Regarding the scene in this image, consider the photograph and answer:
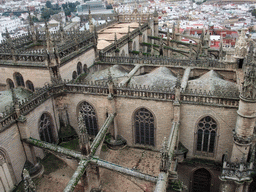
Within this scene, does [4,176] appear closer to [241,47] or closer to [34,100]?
[34,100]

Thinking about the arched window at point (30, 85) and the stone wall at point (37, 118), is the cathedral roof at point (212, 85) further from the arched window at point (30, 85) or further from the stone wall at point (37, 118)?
the arched window at point (30, 85)

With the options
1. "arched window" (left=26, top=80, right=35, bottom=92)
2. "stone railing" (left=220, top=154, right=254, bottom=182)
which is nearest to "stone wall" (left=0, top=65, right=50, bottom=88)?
"arched window" (left=26, top=80, right=35, bottom=92)

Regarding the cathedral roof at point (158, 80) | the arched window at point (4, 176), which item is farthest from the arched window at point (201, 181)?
the arched window at point (4, 176)

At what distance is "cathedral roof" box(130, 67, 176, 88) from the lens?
26266 mm

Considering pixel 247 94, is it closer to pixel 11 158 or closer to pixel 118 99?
pixel 118 99

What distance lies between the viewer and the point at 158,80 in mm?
26938

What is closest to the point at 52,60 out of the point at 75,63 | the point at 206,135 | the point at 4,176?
the point at 75,63

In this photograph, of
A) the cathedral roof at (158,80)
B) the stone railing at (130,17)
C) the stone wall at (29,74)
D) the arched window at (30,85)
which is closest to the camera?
the stone wall at (29,74)

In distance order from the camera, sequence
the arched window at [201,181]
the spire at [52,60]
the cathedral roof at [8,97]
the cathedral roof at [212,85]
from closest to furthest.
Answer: the cathedral roof at [8,97] < the spire at [52,60] < the cathedral roof at [212,85] < the arched window at [201,181]

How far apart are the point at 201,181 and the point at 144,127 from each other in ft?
27.5

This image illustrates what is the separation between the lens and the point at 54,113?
26109 millimetres

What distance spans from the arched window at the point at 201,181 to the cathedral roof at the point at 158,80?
9.50 metres

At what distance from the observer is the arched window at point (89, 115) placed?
2644 centimetres

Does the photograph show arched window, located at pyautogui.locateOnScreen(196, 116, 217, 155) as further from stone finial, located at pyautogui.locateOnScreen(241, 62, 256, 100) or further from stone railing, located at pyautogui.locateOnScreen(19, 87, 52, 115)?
stone railing, located at pyautogui.locateOnScreen(19, 87, 52, 115)
